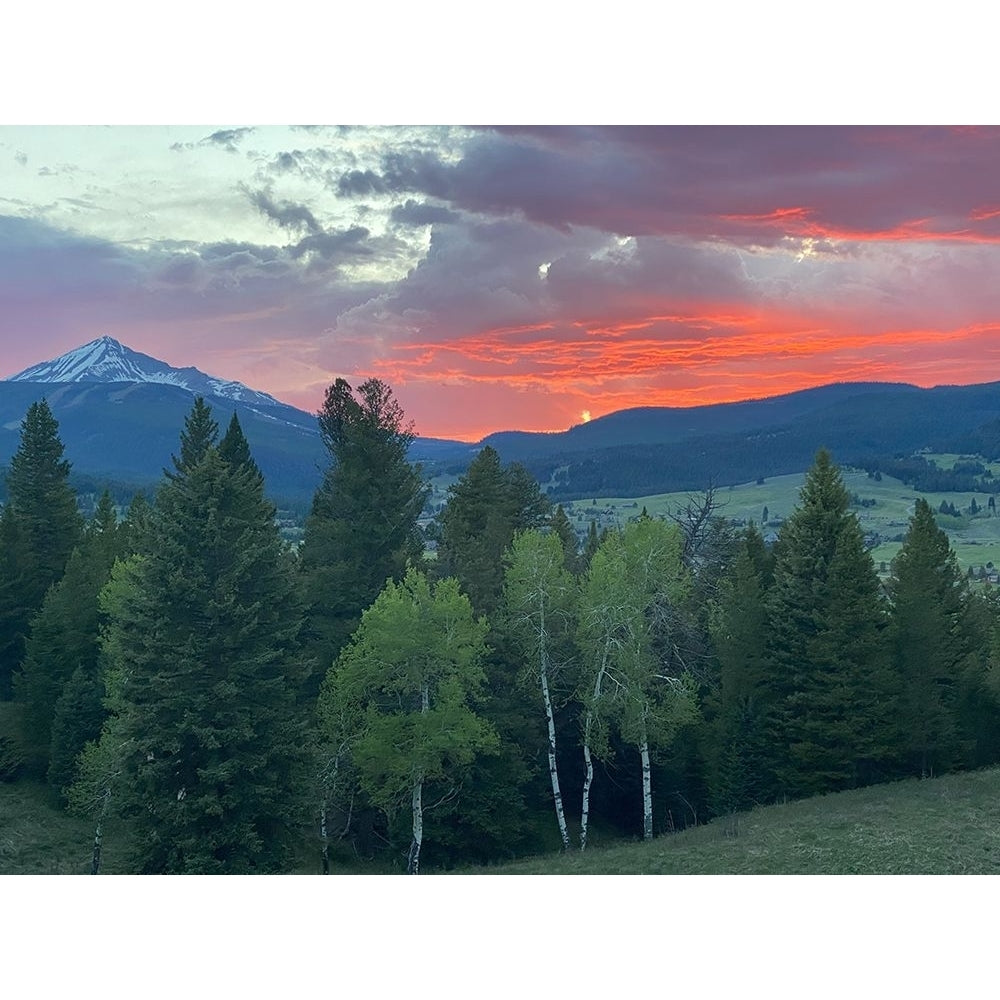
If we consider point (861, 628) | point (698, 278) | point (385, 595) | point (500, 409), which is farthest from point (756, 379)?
point (385, 595)

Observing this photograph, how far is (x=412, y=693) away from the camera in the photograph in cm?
2873

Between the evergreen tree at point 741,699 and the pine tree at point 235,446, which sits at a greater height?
the pine tree at point 235,446

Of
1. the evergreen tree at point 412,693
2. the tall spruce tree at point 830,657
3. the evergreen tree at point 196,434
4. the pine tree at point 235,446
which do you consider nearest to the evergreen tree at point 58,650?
the evergreen tree at point 196,434

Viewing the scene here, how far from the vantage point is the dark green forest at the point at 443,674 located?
2547cm

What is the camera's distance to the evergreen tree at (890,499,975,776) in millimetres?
34312

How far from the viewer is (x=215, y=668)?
25.7 meters

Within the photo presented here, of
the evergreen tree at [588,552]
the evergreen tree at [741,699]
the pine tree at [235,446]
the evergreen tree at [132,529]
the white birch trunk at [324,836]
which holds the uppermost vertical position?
the pine tree at [235,446]

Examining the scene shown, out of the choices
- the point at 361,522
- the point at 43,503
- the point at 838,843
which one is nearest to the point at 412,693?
the point at 361,522

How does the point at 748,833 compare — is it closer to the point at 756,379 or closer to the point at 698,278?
the point at 698,278

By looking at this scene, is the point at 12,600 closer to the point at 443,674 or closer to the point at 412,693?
the point at 412,693

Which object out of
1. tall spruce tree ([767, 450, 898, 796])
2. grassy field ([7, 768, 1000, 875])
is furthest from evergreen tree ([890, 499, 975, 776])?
grassy field ([7, 768, 1000, 875])

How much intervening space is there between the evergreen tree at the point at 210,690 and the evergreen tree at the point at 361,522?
8.66 m

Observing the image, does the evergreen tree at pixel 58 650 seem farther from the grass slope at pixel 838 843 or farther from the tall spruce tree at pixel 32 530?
the grass slope at pixel 838 843

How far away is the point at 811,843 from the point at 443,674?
1212 centimetres
